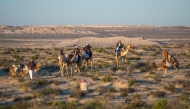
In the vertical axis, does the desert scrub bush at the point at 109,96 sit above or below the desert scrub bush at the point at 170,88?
below

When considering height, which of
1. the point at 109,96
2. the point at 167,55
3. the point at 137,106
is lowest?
the point at 109,96

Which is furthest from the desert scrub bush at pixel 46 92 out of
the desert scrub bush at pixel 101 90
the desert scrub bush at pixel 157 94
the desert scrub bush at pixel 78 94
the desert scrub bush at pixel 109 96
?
the desert scrub bush at pixel 157 94

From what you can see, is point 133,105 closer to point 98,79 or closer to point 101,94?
point 101,94

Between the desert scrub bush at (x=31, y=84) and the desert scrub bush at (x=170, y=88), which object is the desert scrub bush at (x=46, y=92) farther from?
the desert scrub bush at (x=170, y=88)

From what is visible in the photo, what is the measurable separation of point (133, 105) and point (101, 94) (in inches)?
138

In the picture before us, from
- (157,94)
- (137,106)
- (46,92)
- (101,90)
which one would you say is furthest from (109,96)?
(46,92)

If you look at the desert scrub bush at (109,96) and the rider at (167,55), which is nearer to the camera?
the desert scrub bush at (109,96)

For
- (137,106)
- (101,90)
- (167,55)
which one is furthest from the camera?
(167,55)

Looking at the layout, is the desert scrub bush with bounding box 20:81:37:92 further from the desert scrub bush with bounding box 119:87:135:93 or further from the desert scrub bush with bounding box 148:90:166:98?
the desert scrub bush with bounding box 148:90:166:98

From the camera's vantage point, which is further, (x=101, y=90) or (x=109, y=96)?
(x=101, y=90)

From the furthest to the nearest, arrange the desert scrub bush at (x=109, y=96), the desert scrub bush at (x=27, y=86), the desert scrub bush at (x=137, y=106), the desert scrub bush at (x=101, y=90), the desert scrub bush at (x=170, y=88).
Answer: the desert scrub bush at (x=27, y=86) → the desert scrub bush at (x=170, y=88) → the desert scrub bush at (x=101, y=90) → the desert scrub bush at (x=109, y=96) → the desert scrub bush at (x=137, y=106)

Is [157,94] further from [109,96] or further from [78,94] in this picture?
[78,94]

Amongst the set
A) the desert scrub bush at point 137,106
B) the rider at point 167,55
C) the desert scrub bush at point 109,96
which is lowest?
the desert scrub bush at point 109,96

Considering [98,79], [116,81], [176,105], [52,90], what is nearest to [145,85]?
[116,81]
